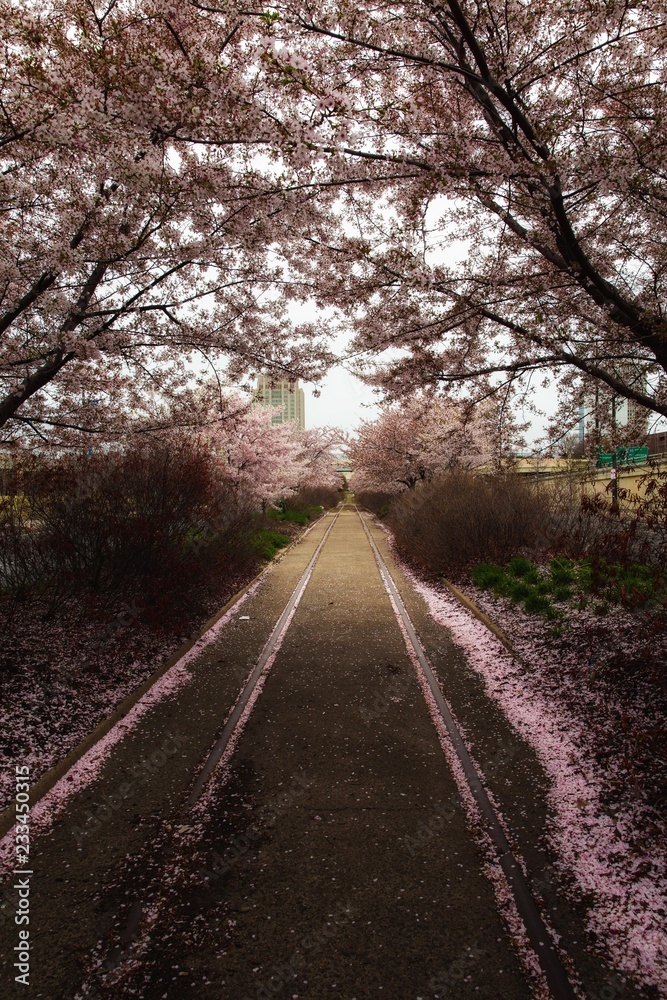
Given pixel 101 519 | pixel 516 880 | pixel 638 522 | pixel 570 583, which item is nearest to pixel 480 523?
pixel 570 583

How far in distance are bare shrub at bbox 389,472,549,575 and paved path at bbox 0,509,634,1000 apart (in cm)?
675

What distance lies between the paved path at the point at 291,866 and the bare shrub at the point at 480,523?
6751mm

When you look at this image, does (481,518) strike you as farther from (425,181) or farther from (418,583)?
(425,181)

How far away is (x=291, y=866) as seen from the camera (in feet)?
10.7

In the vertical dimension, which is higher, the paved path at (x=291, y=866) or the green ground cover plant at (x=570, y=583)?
the green ground cover plant at (x=570, y=583)

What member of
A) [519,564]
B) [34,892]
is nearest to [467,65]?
[34,892]

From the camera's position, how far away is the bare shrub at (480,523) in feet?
38.9

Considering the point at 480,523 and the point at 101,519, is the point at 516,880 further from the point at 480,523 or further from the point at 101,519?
the point at 480,523

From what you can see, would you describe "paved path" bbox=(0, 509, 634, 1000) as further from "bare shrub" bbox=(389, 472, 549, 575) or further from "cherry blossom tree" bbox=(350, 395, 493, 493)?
"cherry blossom tree" bbox=(350, 395, 493, 493)

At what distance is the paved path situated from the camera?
2.51 meters

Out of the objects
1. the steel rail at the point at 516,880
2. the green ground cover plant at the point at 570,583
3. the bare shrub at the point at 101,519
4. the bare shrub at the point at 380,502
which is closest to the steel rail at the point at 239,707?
the bare shrub at the point at 101,519

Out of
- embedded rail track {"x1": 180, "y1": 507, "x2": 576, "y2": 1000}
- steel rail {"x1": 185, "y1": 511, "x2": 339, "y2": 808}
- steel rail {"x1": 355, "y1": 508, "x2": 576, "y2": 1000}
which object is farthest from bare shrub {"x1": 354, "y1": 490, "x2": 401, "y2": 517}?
steel rail {"x1": 355, "y1": 508, "x2": 576, "y2": 1000}

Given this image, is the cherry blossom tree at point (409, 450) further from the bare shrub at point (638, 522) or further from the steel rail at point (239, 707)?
the bare shrub at point (638, 522)

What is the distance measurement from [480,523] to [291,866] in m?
9.88
